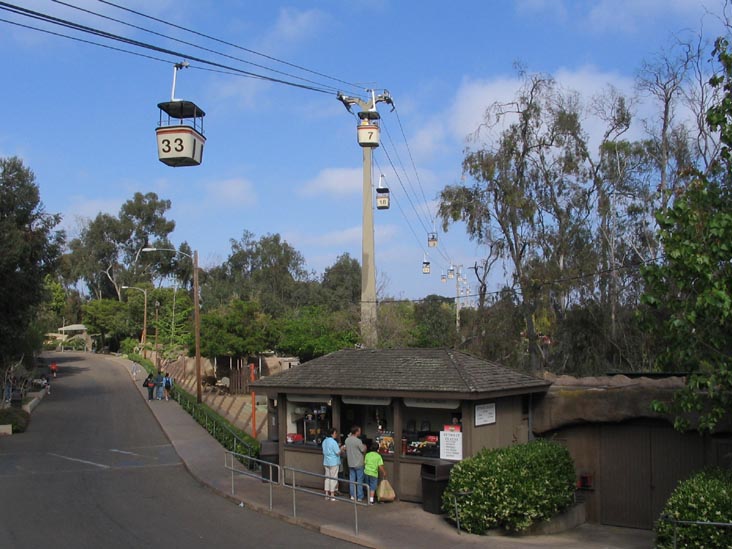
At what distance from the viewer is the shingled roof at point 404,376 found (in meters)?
15.0

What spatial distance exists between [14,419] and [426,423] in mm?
21359

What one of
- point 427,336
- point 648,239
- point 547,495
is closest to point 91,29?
point 547,495

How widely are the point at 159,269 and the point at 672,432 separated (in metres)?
84.5

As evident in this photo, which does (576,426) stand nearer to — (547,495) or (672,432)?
(672,432)

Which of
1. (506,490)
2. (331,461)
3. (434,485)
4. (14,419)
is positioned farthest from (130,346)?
(506,490)

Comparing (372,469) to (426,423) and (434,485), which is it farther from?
(426,423)

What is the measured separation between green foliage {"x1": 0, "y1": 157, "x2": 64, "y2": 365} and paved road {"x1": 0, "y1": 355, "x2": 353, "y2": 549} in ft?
15.5

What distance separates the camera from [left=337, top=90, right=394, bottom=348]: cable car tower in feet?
130

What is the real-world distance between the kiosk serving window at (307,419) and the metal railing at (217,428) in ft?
8.40

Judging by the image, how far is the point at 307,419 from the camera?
1791 centimetres

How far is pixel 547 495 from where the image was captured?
13.2 m

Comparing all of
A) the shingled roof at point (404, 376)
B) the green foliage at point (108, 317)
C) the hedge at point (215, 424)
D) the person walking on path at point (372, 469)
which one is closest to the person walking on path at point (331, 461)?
the person walking on path at point (372, 469)

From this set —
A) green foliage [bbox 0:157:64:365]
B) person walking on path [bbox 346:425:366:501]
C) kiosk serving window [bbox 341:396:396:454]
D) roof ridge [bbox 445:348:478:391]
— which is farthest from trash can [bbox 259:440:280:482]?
green foliage [bbox 0:157:64:365]

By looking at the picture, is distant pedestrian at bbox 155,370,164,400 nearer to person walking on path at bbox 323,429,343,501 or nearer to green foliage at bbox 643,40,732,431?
person walking on path at bbox 323,429,343,501
